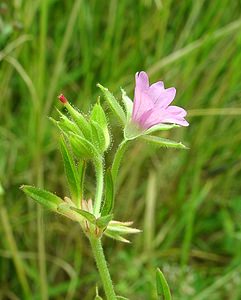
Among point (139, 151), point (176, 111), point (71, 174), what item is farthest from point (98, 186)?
point (139, 151)

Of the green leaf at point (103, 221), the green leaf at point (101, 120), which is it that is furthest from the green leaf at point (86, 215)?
the green leaf at point (101, 120)

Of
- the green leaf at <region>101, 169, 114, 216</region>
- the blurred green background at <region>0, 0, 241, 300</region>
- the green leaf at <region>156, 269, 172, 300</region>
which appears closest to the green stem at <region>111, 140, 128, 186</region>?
the green leaf at <region>101, 169, 114, 216</region>

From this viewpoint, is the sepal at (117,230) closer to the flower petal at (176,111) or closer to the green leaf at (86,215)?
the green leaf at (86,215)

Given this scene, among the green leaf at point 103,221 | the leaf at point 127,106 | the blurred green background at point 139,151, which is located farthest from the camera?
the blurred green background at point 139,151

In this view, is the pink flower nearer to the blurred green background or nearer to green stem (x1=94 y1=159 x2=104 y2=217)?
green stem (x1=94 y1=159 x2=104 y2=217)

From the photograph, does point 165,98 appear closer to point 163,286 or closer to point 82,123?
point 82,123

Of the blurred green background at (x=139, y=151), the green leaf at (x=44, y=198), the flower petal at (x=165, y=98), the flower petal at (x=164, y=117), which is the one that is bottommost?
the green leaf at (x=44, y=198)
